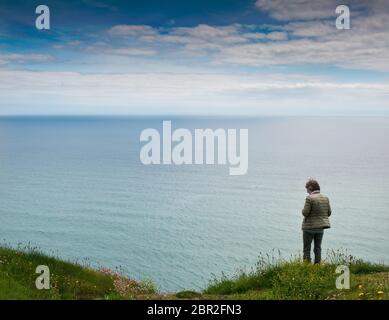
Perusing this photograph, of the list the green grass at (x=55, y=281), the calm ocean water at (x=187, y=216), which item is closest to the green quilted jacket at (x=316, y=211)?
the green grass at (x=55, y=281)

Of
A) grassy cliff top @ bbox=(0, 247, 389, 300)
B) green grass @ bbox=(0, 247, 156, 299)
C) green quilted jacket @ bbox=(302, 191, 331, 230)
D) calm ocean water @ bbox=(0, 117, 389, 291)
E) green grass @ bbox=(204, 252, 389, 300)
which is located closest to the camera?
green grass @ bbox=(204, 252, 389, 300)

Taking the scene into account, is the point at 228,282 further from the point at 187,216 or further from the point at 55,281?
the point at 187,216

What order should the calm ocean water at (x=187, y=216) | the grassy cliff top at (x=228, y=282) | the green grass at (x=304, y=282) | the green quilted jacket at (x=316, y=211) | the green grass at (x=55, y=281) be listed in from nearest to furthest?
1. the green grass at (x=304, y=282)
2. the grassy cliff top at (x=228, y=282)
3. the green grass at (x=55, y=281)
4. the green quilted jacket at (x=316, y=211)
5. the calm ocean water at (x=187, y=216)

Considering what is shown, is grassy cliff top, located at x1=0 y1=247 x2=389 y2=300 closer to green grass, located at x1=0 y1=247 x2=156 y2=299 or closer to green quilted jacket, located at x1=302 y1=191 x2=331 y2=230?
green grass, located at x1=0 y1=247 x2=156 y2=299

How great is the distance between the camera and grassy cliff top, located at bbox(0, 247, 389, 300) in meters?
12.7

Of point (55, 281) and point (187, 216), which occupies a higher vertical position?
point (55, 281)

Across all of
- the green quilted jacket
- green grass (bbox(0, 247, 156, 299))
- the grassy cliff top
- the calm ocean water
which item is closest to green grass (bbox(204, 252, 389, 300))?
the grassy cliff top

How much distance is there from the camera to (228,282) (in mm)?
15938

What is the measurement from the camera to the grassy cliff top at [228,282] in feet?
41.7

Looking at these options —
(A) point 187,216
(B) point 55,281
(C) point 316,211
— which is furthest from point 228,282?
(A) point 187,216

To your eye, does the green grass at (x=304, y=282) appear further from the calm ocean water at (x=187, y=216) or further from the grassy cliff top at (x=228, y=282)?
the calm ocean water at (x=187, y=216)

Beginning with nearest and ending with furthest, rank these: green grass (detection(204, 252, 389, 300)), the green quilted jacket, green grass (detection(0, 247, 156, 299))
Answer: green grass (detection(204, 252, 389, 300))
green grass (detection(0, 247, 156, 299))
the green quilted jacket

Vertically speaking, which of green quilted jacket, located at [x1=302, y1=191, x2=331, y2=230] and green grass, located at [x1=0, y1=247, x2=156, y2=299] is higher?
green quilted jacket, located at [x1=302, y1=191, x2=331, y2=230]

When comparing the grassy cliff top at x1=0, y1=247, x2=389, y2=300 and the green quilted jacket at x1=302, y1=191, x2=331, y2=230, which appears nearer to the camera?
the grassy cliff top at x1=0, y1=247, x2=389, y2=300
